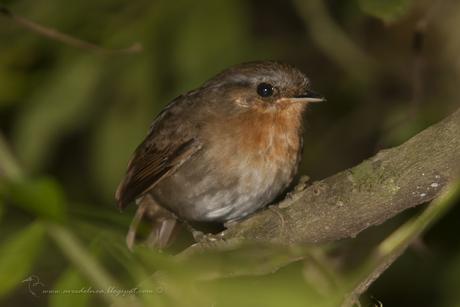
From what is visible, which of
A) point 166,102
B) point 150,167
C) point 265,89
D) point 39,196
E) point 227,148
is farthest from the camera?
point 166,102

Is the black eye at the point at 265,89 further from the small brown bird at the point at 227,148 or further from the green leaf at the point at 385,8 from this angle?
the green leaf at the point at 385,8

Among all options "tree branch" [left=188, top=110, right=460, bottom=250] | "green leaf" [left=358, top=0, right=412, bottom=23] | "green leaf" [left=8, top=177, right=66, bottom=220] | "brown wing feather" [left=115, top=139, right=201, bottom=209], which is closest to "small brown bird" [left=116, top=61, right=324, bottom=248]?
"brown wing feather" [left=115, top=139, right=201, bottom=209]

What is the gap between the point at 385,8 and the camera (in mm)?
3088

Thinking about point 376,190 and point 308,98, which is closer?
point 376,190

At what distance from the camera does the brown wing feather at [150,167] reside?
14.9 feet

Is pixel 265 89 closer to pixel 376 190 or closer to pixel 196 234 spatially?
pixel 196 234

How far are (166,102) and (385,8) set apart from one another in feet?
8.03

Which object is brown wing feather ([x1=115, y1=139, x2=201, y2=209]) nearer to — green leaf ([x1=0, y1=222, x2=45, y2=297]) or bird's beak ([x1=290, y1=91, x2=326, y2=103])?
bird's beak ([x1=290, y1=91, x2=326, y2=103])

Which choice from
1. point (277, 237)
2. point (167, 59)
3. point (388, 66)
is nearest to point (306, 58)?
point (388, 66)

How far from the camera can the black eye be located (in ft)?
14.8

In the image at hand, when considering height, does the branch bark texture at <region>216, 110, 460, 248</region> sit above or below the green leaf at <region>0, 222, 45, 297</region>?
below

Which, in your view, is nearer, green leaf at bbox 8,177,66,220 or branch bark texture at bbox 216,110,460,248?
green leaf at bbox 8,177,66,220

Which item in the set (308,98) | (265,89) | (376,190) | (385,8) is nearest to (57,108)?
(265,89)

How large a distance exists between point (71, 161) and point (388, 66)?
2.51m
